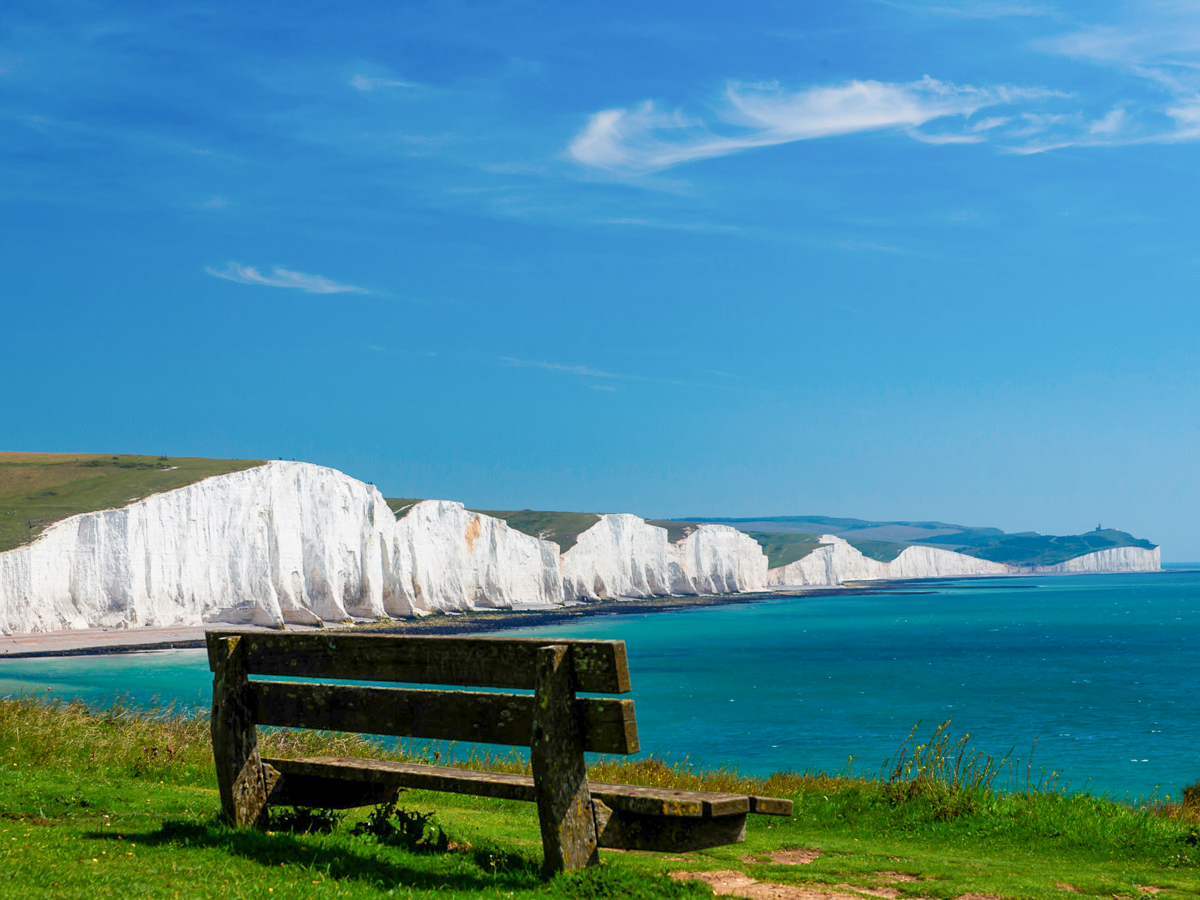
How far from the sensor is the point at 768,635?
3344 inches

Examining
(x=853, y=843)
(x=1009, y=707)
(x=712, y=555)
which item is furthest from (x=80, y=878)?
(x=712, y=555)

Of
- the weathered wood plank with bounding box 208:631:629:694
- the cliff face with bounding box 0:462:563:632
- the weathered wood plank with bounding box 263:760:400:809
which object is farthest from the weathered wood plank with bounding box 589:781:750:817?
the cliff face with bounding box 0:462:563:632

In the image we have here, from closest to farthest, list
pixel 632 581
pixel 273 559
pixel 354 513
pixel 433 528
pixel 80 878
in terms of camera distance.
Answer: pixel 80 878 → pixel 273 559 → pixel 354 513 → pixel 433 528 → pixel 632 581

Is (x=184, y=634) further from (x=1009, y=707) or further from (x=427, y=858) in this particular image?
(x=427, y=858)

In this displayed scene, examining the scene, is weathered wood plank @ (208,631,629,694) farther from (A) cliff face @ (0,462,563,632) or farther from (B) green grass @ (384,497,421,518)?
(B) green grass @ (384,497,421,518)

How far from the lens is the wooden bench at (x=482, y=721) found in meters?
5.78

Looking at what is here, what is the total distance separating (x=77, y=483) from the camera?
76062 millimetres

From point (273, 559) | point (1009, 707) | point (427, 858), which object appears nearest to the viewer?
point (427, 858)

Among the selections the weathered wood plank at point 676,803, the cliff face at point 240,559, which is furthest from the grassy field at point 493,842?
the cliff face at point 240,559

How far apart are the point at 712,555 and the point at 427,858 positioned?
155475 millimetres

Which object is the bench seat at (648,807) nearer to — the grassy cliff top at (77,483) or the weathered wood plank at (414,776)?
the weathered wood plank at (414,776)

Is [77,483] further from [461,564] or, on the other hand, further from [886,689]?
[886,689]

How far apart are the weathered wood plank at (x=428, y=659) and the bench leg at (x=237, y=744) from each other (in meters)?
0.14

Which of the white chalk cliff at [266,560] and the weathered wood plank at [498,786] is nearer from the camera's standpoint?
the weathered wood plank at [498,786]
